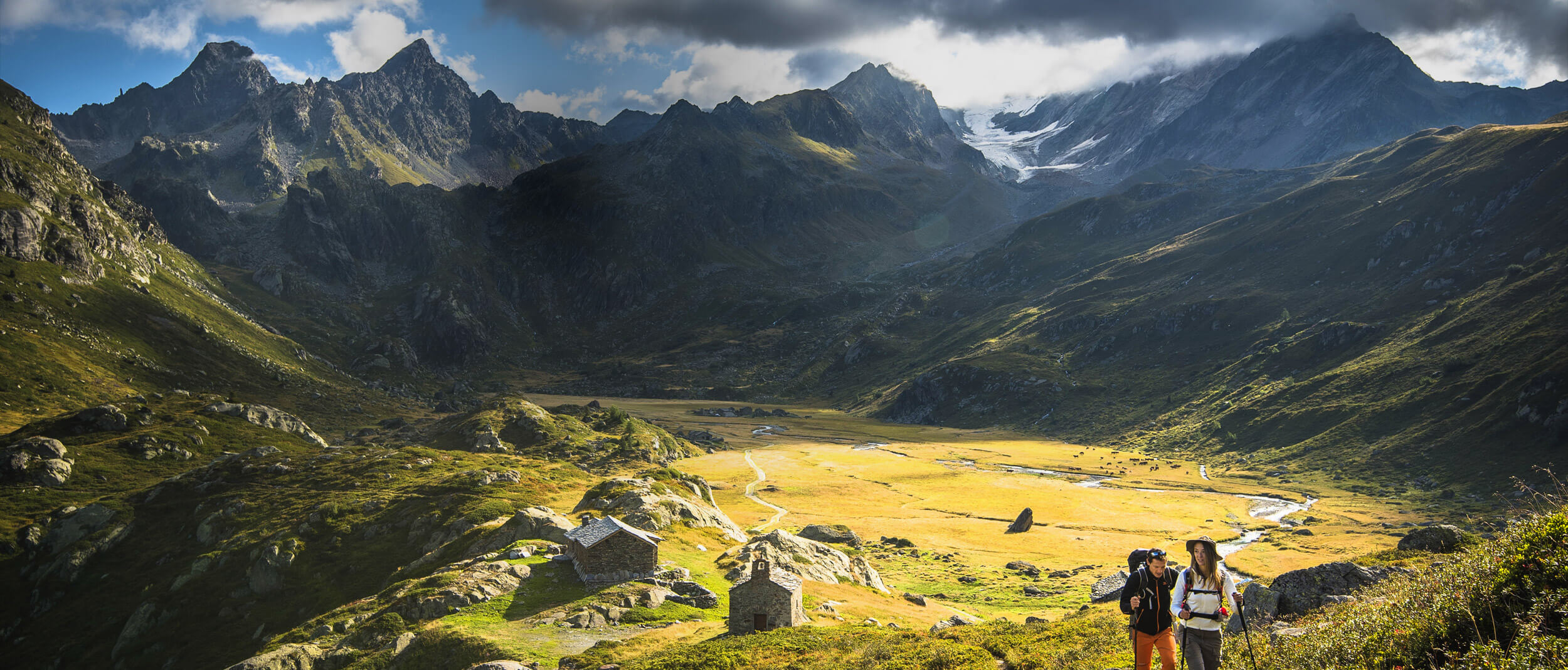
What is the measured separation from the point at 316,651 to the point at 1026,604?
5716 centimetres

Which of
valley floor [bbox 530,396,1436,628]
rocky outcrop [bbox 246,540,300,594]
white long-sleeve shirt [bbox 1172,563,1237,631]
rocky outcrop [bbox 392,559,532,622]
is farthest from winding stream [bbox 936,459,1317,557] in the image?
rocky outcrop [bbox 246,540,300,594]

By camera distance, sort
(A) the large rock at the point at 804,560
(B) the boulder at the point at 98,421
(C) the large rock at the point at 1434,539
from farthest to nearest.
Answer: (B) the boulder at the point at 98,421
(A) the large rock at the point at 804,560
(C) the large rock at the point at 1434,539

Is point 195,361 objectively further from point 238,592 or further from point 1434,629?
point 1434,629

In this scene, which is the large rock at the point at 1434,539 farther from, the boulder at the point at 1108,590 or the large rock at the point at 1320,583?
the boulder at the point at 1108,590

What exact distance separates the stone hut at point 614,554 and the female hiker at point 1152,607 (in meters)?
39.4

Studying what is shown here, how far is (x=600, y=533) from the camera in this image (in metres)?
51.6

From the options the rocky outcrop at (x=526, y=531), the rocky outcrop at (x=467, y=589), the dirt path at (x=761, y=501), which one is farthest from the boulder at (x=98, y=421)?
the dirt path at (x=761, y=501)

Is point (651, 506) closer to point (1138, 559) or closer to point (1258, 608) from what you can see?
point (1258, 608)

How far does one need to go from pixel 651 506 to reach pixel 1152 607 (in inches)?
2254

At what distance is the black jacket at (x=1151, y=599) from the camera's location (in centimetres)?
1808

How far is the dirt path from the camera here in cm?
9794

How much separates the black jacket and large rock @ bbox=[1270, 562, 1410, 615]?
655 inches

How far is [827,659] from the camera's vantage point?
33.2 meters

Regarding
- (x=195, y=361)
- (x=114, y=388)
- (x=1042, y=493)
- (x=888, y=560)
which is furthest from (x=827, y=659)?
(x=195, y=361)
